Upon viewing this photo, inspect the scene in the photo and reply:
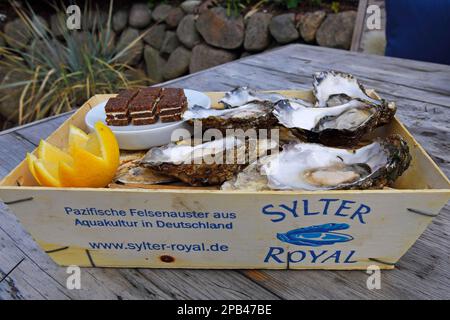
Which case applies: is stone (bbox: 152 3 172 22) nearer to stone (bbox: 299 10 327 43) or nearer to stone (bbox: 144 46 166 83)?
stone (bbox: 144 46 166 83)

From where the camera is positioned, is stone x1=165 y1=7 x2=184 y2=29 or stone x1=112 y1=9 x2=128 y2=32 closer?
stone x1=165 y1=7 x2=184 y2=29

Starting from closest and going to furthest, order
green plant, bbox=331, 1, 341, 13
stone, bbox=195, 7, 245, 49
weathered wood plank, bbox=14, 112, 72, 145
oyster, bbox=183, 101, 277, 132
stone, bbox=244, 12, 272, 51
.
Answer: oyster, bbox=183, 101, 277, 132
weathered wood plank, bbox=14, 112, 72, 145
green plant, bbox=331, 1, 341, 13
stone, bbox=244, 12, 272, 51
stone, bbox=195, 7, 245, 49

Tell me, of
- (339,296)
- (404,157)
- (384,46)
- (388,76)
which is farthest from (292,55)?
(339,296)

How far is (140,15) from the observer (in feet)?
10.6

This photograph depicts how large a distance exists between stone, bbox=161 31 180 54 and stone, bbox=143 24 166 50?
5cm

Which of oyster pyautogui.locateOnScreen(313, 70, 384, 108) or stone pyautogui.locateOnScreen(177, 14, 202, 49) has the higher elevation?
stone pyautogui.locateOnScreen(177, 14, 202, 49)

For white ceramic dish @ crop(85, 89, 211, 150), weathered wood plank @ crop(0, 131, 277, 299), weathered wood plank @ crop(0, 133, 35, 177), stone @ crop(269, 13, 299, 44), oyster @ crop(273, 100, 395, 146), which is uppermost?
stone @ crop(269, 13, 299, 44)

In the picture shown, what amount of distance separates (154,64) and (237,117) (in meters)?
2.93

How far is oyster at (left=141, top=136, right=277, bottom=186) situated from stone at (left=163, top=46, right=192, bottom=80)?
8.60 feet

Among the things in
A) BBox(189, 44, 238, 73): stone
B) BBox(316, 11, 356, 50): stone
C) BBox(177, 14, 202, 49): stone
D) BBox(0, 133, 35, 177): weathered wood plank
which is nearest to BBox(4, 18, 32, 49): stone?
BBox(177, 14, 202, 49): stone

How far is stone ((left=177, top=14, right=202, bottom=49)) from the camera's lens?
2.93 m

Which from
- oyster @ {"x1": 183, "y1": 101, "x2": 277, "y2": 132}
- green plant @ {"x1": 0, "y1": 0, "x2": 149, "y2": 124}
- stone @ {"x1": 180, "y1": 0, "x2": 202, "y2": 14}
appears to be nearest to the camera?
oyster @ {"x1": 183, "y1": 101, "x2": 277, "y2": 132}

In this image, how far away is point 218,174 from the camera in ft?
1.73

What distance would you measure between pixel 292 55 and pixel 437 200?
4.16ft
